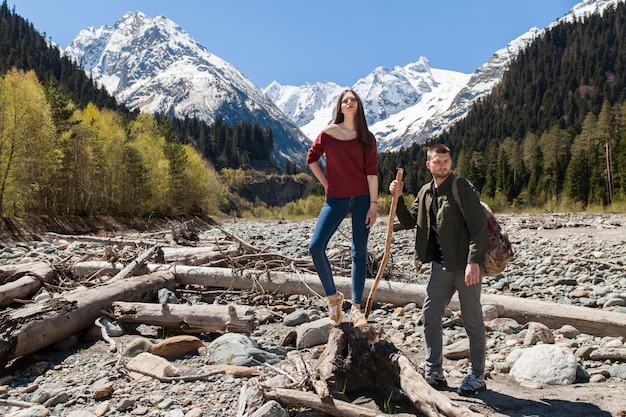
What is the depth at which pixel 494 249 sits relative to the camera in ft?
12.6

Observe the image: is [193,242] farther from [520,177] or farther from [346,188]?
[520,177]

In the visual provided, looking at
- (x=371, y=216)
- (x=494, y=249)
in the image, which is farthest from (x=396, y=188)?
(x=494, y=249)

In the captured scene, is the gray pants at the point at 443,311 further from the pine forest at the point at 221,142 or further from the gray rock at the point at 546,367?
the pine forest at the point at 221,142

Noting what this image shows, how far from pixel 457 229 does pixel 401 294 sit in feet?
14.3

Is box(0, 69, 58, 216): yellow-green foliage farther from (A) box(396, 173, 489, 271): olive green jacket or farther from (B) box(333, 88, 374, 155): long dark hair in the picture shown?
(A) box(396, 173, 489, 271): olive green jacket

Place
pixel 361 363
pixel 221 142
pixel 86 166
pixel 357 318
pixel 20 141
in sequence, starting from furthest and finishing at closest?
pixel 221 142 < pixel 86 166 < pixel 20 141 < pixel 357 318 < pixel 361 363

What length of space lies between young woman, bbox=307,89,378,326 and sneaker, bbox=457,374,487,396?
1218 millimetres

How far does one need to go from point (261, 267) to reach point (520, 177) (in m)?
79.3

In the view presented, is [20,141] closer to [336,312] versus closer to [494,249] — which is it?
[336,312]

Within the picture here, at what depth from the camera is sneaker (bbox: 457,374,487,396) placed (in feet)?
13.1

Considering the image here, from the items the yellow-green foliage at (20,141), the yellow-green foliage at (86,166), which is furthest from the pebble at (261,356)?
the yellow-green foliage at (86,166)

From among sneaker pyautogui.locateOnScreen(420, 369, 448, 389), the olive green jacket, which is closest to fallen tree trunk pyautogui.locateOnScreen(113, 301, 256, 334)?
sneaker pyautogui.locateOnScreen(420, 369, 448, 389)

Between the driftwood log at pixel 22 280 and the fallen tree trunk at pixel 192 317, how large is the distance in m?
2.47

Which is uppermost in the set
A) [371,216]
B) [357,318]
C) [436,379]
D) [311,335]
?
[371,216]
